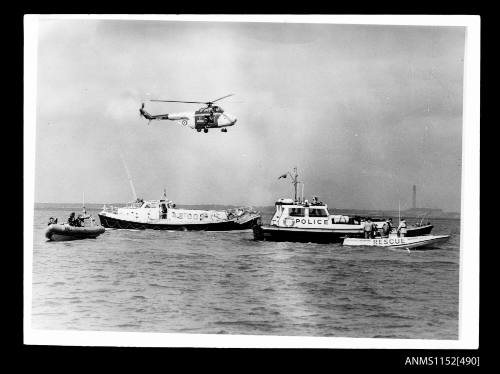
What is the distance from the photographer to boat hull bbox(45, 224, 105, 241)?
7859mm

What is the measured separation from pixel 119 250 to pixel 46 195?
1072mm

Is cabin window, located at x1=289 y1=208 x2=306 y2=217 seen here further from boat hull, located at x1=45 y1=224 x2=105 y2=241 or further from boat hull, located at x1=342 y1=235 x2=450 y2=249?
boat hull, located at x1=45 y1=224 x2=105 y2=241

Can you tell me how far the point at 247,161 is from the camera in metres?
7.80

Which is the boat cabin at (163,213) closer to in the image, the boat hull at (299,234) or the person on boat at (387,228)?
the boat hull at (299,234)

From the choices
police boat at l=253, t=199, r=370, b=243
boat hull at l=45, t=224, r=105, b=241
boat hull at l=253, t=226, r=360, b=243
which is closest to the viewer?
boat hull at l=45, t=224, r=105, b=241

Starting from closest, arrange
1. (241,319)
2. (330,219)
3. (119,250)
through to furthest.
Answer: (241,319) → (119,250) → (330,219)

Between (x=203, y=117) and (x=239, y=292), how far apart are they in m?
2.07

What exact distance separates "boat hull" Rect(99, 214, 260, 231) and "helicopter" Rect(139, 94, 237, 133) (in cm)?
136

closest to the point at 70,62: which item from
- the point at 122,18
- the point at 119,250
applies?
the point at 122,18

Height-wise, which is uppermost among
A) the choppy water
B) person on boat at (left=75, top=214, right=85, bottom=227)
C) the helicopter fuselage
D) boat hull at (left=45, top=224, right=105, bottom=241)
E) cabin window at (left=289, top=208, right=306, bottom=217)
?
the helicopter fuselage

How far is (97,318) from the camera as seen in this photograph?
7.53 meters

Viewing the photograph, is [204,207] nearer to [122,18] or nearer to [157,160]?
[157,160]

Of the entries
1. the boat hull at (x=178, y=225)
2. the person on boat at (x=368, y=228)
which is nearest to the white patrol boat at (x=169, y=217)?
the boat hull at (x=178, y=225)

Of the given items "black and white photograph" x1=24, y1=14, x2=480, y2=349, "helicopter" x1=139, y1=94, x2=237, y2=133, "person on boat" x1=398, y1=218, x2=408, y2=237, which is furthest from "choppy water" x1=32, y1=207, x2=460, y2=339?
"helicopter" x1=139, y1=94, x2=237, y2=133
